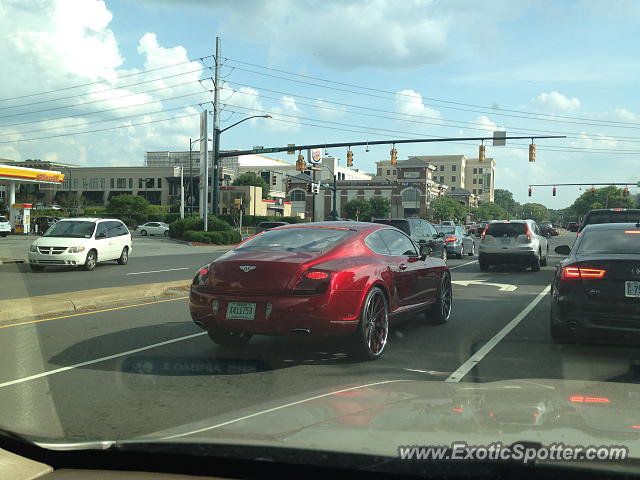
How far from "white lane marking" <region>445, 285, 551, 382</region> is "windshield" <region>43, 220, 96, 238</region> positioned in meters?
14.7

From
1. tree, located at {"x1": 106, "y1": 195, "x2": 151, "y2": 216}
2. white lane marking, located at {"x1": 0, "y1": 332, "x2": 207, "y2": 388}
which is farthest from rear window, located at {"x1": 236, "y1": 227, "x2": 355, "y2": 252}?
tree, located at {"x1": 106, "y1": 195, "x2": 151, "y2": 216}

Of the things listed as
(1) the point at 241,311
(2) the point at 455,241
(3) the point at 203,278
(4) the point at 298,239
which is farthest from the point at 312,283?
(2) the point at 455,241

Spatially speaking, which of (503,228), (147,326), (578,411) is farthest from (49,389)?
(503,228)

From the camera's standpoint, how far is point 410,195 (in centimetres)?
12056

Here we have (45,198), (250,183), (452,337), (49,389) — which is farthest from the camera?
(250,183)

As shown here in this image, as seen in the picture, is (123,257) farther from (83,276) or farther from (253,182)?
(253,182)

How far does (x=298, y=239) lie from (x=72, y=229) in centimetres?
1560

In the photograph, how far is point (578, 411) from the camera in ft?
10.4

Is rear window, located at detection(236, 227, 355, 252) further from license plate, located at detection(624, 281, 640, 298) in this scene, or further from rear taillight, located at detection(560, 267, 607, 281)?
license plate, located at detection(624, 281, 640, 298)

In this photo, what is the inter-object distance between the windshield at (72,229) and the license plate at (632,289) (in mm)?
17438

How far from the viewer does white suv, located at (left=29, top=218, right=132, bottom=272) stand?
19.4 metres

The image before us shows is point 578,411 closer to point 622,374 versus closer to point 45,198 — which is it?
point 622,374

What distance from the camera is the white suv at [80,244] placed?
19.4 metres

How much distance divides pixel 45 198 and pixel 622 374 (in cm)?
12723
